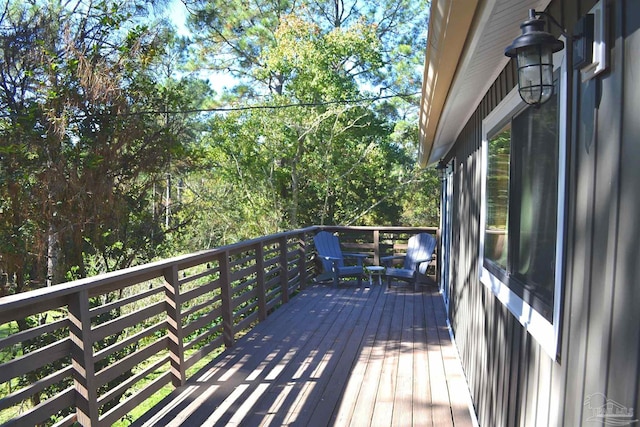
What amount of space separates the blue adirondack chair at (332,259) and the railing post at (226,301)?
2998 mm

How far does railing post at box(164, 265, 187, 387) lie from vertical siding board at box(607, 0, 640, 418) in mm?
2676

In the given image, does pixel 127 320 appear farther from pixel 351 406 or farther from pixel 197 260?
pixel 351 406

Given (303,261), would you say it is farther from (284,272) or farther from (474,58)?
(474,58)

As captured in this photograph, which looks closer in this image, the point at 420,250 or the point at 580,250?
the point at 580,250

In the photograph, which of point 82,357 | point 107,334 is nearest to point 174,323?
point 107,334

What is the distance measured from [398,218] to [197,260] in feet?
39.1

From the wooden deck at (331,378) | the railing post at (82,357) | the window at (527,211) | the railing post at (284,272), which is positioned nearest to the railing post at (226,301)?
the wooden deck at (331,378)

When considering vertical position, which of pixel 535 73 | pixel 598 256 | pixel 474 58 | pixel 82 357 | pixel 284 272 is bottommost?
pixel 284 272

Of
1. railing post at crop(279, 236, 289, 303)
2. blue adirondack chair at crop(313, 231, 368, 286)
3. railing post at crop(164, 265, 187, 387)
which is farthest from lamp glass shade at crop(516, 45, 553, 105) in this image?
blue adirondack chair at crop(313, 231, 368, 286)

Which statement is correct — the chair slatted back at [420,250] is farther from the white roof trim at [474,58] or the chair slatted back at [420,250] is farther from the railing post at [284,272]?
the white roof trim at [474,58]

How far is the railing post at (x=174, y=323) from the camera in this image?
3.21m

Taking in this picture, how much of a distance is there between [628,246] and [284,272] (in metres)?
5.24

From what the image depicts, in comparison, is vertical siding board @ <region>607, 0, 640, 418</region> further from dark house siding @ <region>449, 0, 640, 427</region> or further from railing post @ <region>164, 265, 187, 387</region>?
railing post @ <region>164, 265, 187, 387</region>

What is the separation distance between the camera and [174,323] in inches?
126
